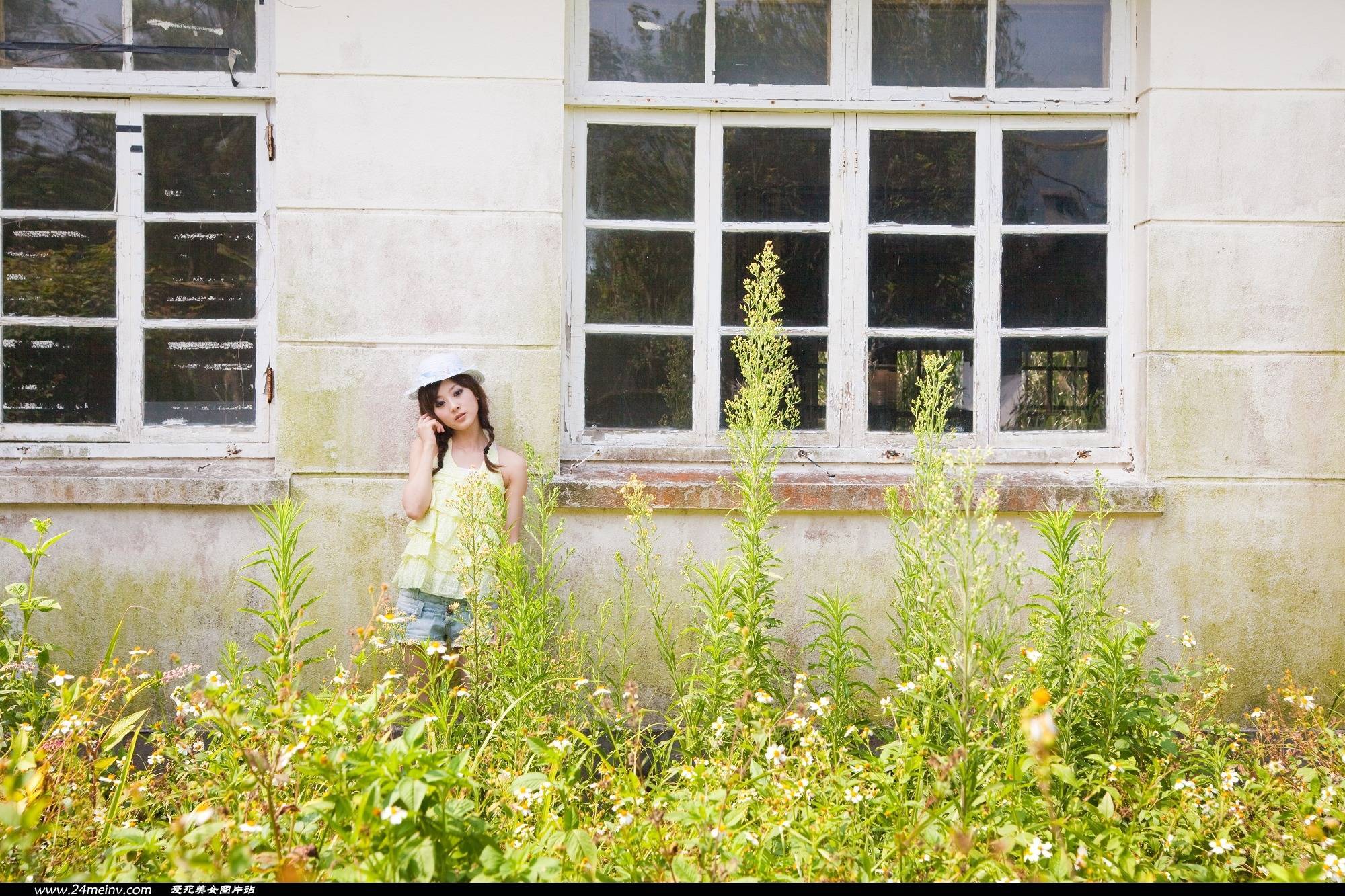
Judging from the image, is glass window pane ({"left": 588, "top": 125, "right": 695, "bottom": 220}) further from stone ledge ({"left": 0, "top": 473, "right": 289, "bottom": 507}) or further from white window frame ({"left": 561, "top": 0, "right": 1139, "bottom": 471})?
stone ledge ({"left": 0, "top": 473, "right": 289, "bottom": 507})

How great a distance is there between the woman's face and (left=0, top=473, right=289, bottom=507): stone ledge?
2.51ft

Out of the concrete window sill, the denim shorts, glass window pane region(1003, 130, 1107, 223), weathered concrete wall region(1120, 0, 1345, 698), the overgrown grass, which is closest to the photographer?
the overgrown grass

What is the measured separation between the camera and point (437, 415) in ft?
11.5

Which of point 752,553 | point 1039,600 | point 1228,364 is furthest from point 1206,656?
point 752,553

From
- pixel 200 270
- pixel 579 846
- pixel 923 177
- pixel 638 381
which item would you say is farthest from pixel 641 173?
pixel 579 846

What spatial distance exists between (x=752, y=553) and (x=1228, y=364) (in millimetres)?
2307

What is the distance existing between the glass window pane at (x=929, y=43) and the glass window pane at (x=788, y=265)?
75cm

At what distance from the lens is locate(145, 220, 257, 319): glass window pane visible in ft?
12.8

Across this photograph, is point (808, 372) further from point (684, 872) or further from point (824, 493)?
point (684, 872)

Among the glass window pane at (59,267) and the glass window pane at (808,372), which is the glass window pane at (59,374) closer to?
the glass window pane at (59,267)

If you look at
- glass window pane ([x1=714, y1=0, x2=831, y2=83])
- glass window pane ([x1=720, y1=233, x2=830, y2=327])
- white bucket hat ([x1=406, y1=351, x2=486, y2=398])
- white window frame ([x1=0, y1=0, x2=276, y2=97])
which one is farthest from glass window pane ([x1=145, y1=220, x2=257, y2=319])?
glass window pane ([x1=714, y1=0, x2=831, y2=83])

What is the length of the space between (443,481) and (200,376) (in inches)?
51.3

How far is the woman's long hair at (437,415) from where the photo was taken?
351 centimetres

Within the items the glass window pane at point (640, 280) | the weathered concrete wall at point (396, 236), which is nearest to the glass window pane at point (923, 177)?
the glass window pane at point (640, 280)
